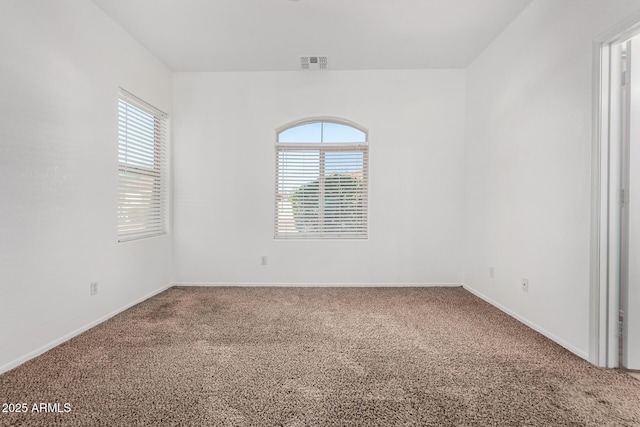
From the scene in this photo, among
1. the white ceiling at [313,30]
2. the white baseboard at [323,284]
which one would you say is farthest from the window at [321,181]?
the white ceiling at [313,30]

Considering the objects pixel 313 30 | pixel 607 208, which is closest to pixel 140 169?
pixel 313 30

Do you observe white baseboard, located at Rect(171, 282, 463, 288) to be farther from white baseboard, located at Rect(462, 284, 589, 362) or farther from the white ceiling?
the white ceiling

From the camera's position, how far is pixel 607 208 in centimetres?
209

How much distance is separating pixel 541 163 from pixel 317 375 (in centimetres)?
253

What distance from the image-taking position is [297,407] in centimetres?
164

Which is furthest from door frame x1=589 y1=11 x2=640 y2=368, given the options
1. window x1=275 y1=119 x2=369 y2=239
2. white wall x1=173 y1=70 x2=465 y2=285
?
window x1=275 y1=119 x2=369 y2=239

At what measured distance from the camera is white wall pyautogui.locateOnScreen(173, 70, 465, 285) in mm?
4207

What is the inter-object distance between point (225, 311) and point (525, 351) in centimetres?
267

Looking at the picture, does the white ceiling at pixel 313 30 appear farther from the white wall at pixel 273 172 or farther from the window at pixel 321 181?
the window at pixel 321 181

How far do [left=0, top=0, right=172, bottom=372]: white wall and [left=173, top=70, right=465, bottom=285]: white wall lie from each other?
3.38 feet

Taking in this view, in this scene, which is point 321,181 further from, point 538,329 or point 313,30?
point 538,329

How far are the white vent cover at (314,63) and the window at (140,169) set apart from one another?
1.94 metres

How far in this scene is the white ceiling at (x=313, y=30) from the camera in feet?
9.29

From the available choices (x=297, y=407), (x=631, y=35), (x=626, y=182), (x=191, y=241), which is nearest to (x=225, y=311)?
(x=191, y=241)
